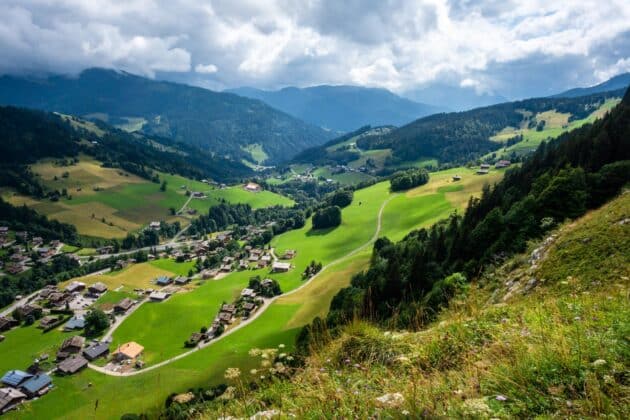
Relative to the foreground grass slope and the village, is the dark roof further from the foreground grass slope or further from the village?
the foreground grass slope

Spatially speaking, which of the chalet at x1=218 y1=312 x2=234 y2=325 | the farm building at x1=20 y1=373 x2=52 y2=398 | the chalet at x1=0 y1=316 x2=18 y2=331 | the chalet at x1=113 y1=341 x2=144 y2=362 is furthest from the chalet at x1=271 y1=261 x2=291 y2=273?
the chalet at x1=0 y1=316 x2=18 y2=331

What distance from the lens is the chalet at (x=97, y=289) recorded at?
3565 inches

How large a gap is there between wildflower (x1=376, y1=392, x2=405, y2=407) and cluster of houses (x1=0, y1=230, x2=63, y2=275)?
155 meters

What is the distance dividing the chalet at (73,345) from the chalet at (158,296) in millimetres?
19482

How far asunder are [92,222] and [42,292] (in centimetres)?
8616

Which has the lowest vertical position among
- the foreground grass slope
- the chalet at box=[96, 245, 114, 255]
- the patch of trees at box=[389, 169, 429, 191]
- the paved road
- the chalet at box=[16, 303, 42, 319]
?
the paved road

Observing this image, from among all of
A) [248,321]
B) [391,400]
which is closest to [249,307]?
[248,321]

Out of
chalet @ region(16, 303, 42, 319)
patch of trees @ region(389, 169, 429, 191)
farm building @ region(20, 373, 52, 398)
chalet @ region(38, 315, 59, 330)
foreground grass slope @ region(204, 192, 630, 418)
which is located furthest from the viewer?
patch of trees @ region(389, 169, 429, 191)

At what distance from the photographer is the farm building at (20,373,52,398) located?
51.8 meters

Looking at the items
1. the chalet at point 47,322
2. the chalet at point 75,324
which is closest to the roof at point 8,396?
the chalet at point 75,324

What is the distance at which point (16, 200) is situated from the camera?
181 meters

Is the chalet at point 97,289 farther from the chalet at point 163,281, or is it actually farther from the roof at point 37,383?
the roof at point 37,383

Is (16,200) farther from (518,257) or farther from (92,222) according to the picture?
(518,257)

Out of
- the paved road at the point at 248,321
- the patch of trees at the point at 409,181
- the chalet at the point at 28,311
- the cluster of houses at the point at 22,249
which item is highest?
the patch of trees at the point at 409,181
